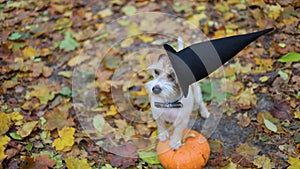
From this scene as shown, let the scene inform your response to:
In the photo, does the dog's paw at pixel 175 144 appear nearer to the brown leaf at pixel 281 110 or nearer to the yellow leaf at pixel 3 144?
the brown leaf at pixel 281 110

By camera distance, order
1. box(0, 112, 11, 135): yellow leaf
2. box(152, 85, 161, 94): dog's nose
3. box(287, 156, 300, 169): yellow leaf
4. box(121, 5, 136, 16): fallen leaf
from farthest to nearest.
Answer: box(121, 5, 136, 16): fallen leaf → box(0, 112, 11, 135): yellow leaf → box(287, 156, 300, 169): yellow leaf → box(152, 85, 161, 94): dog's nose

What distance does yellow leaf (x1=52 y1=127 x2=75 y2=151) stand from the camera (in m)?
2.92

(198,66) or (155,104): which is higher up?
(198,66)

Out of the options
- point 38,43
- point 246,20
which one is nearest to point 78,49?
point 38,43

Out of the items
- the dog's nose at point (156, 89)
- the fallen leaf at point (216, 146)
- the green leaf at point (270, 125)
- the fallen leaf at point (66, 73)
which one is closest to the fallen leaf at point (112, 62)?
the fallen leaf at point (66, 73)

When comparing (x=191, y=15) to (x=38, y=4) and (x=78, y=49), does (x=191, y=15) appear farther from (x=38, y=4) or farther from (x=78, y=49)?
(x=38, y=4)

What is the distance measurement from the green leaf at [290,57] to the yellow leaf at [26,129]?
223cm

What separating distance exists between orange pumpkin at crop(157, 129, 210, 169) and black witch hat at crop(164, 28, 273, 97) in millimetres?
482

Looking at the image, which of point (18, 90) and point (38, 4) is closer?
point (18, 90)

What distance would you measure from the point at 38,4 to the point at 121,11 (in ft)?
3.38

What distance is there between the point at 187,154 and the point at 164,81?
56 centimetres

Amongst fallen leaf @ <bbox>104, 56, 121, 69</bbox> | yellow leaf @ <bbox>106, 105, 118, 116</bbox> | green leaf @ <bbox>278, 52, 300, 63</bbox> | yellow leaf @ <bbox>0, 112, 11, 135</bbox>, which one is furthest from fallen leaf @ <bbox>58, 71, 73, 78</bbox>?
green leaf @ <bbox>278, 52, 300, 63</bbox>

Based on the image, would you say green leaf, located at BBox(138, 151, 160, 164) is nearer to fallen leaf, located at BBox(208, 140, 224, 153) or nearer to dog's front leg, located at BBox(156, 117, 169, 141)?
dog's front leg, located at BBox(156, 117, 169, 141)

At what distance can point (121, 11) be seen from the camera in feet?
14.5
